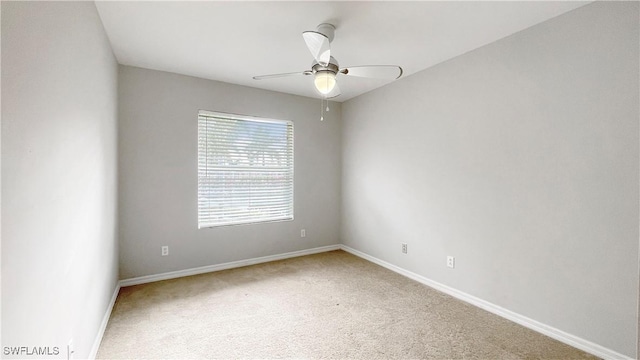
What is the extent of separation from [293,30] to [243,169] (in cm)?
208

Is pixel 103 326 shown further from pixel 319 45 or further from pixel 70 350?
pixel 319 45

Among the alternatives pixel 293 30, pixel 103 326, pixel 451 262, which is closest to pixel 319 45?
pixel 293 30

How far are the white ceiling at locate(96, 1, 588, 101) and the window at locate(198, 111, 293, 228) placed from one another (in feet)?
2.77

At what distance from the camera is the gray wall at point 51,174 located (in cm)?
97

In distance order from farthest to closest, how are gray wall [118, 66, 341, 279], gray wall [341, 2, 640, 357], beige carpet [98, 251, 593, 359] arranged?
gray wall [118, 66, 341, 279]
beige carpet [98, 251, 593, 359]
gray wall [341, 2, 640, 357]

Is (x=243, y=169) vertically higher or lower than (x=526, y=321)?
higher

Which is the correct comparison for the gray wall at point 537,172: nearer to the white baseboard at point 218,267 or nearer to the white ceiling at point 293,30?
the white ceiling at point 293,30

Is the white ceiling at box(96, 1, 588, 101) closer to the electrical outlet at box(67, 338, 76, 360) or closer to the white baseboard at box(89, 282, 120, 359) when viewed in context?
the electrical outlet at box(67, 338, 76, 360)

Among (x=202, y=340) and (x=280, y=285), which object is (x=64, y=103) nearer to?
(x=202, y=340)

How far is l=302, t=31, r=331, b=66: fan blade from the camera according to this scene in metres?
1.94

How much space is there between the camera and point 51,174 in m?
1.29

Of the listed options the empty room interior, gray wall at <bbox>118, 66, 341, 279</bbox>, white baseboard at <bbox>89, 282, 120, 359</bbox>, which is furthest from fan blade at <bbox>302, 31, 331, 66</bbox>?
white baseboard at <bbox>89, 282, 120, 359</bbox>

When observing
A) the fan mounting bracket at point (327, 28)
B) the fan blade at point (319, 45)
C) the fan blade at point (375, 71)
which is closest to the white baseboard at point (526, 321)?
the fan blade at point (375, 71)

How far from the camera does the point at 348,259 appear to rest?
13.9 feet
